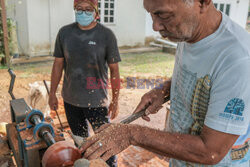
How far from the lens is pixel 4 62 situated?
328 inches

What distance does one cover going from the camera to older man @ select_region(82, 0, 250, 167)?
122 cm

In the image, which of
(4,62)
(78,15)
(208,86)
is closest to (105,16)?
(4,62)

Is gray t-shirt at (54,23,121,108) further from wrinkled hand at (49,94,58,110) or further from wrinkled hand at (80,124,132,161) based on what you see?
wrinkled hand at (80,124,132,161)

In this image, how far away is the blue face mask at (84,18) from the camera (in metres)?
3.13

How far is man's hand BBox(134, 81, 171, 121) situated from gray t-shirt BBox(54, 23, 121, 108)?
1.19m

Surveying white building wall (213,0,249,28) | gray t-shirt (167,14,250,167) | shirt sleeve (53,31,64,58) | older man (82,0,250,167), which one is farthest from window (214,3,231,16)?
older man (82,0,250,167)

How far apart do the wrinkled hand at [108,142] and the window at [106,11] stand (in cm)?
1100

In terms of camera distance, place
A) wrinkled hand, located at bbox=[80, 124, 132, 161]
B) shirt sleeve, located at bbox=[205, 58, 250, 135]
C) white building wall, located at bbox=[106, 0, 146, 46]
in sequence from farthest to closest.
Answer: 1. white building wall, located at bbox=[106, 0, 146, 46]
2. wrinkled hand, located at bbox=[80, 124, 132, 161]
3. shirt sleeve, located at bbox=[205, 58, 250, 135]

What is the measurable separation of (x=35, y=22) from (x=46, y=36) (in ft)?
2.37

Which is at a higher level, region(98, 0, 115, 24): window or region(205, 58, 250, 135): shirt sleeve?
region(98, 0, 115, 24): window

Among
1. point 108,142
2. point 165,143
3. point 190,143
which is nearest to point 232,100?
point 190,143

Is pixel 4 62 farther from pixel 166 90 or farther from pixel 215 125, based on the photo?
pixel 215 125

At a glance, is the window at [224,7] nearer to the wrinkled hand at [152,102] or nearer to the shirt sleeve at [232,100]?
the wrinkled hand at [152,102]

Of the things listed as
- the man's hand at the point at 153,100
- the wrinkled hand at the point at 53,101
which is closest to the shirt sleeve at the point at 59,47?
the wrinkled hand at the point at 53,101
